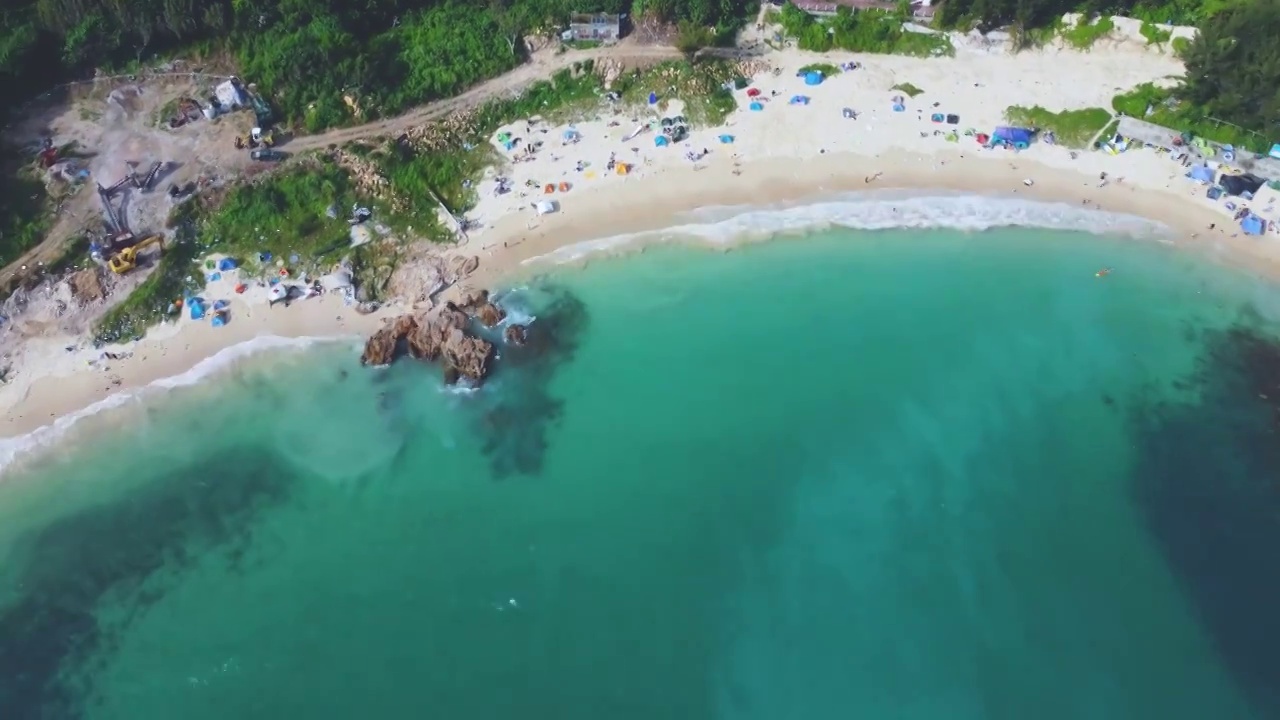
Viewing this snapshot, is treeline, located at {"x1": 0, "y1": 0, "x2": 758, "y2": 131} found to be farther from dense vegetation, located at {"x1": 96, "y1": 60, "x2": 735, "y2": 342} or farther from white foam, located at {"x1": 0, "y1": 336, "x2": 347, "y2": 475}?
white foam, located at {"x1": 0, "y1": 336, "x2": 347, "y2": 475}

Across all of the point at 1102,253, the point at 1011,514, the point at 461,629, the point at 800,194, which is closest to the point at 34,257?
the point at 461,629

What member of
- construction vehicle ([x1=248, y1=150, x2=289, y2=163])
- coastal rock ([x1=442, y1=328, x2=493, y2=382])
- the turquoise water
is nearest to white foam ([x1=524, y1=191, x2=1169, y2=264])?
the turquoise water

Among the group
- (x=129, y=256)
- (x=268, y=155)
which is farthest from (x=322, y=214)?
(x=129, y=256)

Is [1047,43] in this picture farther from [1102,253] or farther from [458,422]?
[458,422]

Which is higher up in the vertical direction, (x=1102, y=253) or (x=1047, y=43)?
(x=1047, y=43)

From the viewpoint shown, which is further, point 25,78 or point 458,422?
point 25,78

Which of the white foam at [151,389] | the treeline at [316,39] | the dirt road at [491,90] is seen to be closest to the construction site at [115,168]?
the treeline at [316,39]

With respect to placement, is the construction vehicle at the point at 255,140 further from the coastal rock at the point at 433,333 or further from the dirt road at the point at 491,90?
the coastal rock at the point at 433,333
